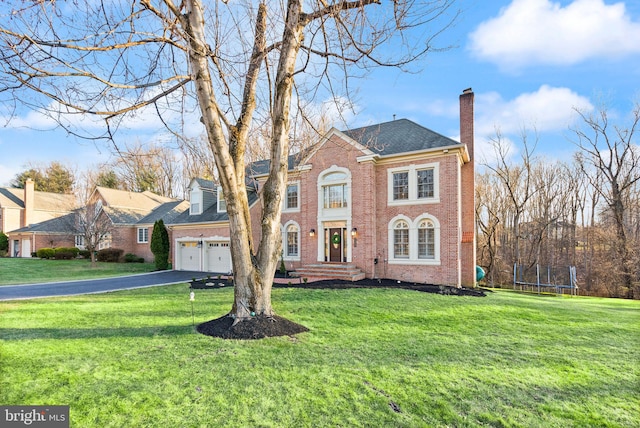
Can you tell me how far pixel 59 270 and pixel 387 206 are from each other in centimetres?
2208

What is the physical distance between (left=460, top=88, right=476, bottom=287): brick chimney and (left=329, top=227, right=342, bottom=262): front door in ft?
19.5

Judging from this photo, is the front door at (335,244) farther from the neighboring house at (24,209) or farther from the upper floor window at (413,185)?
the neighboring house at (24,209)

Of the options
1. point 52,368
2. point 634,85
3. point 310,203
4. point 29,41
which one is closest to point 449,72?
point 29,41

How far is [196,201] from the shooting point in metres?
21.6

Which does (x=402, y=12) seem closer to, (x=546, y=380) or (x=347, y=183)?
(x=546, y=380)

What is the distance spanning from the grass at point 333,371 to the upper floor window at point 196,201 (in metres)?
14.2

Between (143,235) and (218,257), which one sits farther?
(143,235)

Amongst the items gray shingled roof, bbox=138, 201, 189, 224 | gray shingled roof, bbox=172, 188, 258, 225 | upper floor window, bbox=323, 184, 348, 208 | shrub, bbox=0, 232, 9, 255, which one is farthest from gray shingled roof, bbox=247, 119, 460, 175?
shrub, bbox=0, 232, 9, 255

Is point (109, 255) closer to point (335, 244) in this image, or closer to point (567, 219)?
point (335, 244)

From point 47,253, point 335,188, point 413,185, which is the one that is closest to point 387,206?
point 413,185

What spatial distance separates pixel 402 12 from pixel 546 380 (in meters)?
6.17

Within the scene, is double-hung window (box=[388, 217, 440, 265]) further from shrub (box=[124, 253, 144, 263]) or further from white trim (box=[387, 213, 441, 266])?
shrub (box=[124, 253, 144, 263])

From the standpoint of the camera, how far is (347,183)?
1556 cm

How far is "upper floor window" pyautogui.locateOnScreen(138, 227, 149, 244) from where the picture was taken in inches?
1020
